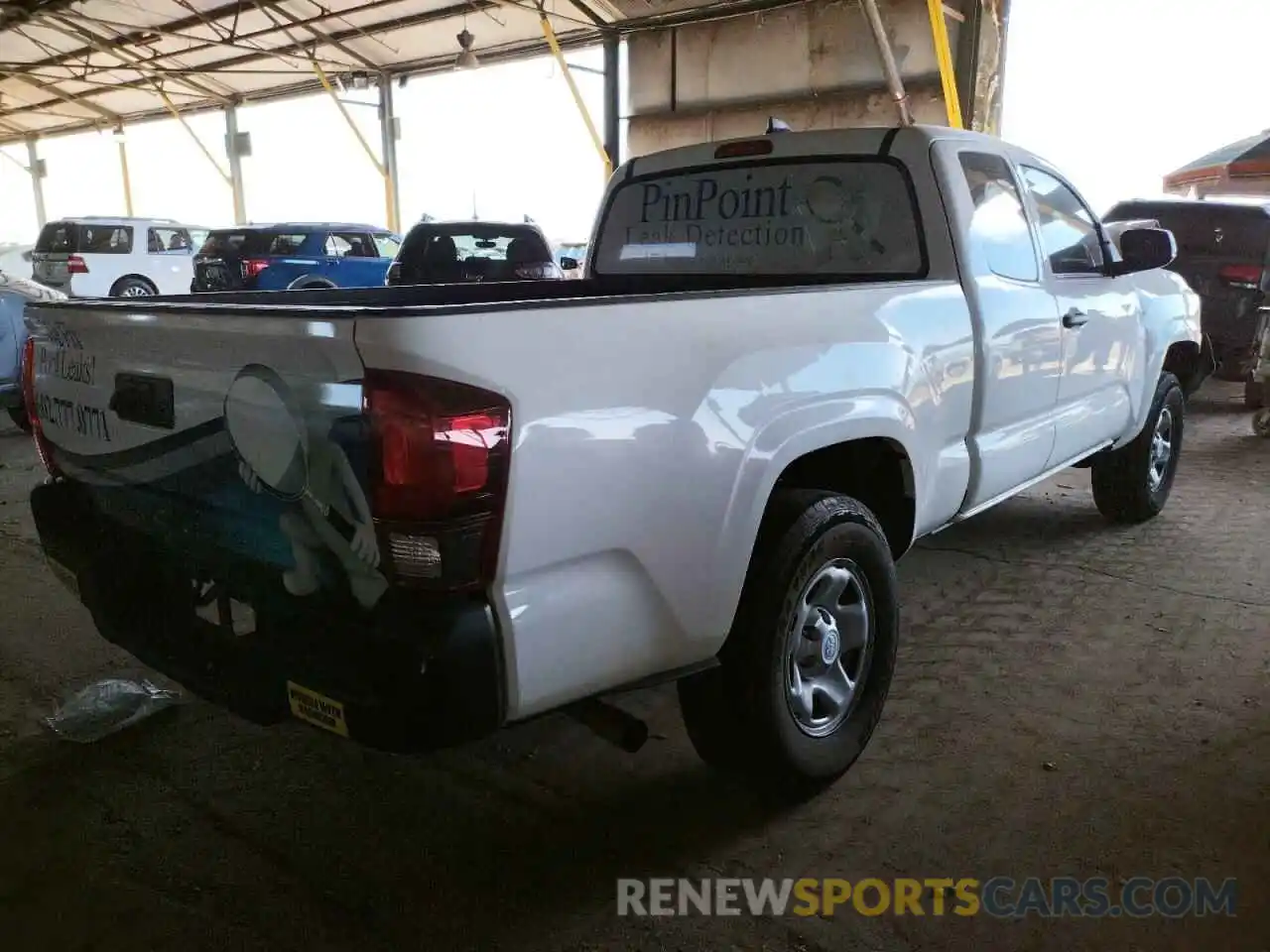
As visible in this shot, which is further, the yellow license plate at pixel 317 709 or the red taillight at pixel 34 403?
the red taillight at pixel 34 403

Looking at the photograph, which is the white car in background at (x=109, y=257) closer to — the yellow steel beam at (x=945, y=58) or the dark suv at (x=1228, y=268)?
the yellow steel beam at (x=945, y=58)

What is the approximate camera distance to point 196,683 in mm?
2105

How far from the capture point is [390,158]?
64.9ft

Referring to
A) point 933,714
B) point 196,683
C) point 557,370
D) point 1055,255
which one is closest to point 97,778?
point 196,683

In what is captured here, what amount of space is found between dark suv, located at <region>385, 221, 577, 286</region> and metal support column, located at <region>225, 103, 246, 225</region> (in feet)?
51.6

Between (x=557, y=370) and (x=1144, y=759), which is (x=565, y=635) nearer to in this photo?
(x=557, y=370)

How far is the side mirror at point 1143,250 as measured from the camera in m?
4.08

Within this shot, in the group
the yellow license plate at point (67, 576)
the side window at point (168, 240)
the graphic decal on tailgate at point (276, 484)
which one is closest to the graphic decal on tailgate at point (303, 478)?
the graphic decal on tailgate at point (276, 484)

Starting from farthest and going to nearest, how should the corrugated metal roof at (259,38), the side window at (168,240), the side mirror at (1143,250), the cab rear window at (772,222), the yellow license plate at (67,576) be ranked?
the side window at (168,240) < the corrugated metal roof at (259,38) < the side mirror at (1143,250) < the cab rear window at (772,222) < the yellow license plate at (67,576)

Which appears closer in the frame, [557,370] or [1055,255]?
[557,370]

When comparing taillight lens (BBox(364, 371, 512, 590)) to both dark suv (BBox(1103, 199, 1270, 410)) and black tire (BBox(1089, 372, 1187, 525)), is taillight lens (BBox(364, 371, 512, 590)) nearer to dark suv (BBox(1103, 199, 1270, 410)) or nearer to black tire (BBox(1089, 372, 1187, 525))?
black tire (BBox(1089, 372, 1187, 525))

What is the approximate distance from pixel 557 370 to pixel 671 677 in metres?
0.80

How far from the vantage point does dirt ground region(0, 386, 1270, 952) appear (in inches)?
85.0

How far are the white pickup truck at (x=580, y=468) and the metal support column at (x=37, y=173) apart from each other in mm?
36155
